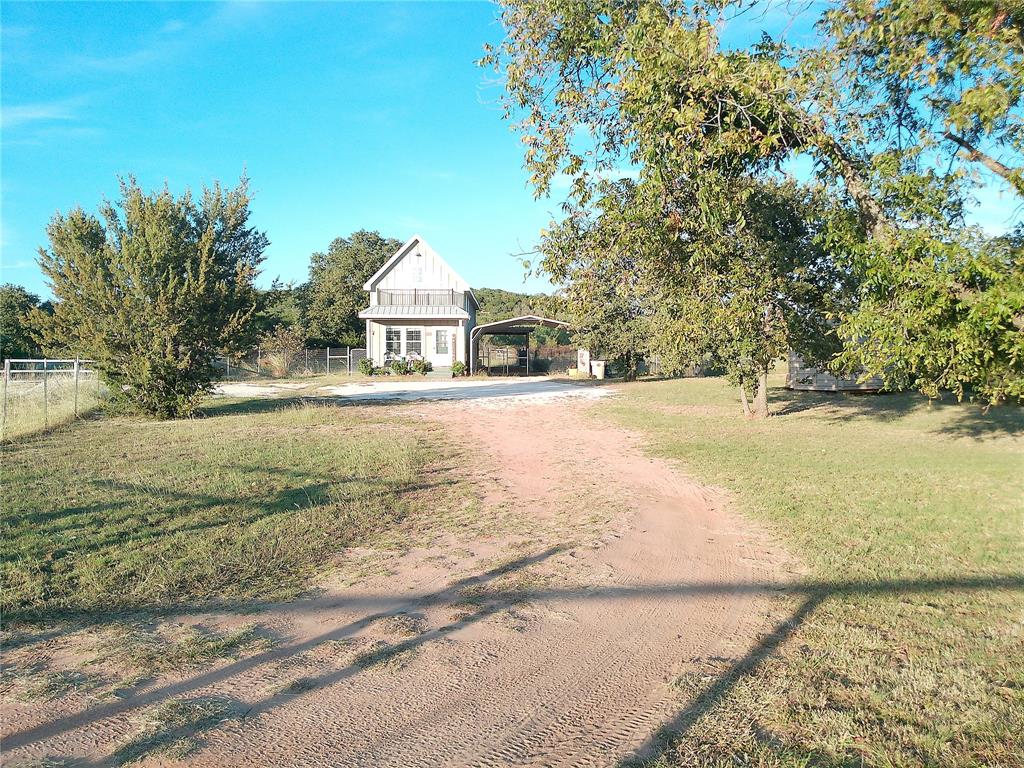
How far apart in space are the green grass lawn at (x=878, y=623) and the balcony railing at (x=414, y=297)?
27.9m

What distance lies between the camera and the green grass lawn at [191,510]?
5.21 meters

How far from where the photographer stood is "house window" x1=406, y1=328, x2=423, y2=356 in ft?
124

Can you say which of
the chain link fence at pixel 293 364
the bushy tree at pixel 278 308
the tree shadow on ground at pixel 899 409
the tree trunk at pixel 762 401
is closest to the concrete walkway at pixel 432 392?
the bushy tree at pixel 278 308

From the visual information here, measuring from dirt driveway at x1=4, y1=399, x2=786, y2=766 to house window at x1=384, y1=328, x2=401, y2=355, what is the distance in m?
31.3

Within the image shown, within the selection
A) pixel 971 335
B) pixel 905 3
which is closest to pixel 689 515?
pixel 971 335

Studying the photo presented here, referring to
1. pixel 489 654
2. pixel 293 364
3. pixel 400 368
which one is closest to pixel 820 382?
pixel 400 368

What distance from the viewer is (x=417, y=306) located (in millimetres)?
37594

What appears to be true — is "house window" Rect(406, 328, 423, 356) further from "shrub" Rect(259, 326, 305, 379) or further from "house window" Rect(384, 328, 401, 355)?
"shrub" Rect(259, 326, 305, 379)

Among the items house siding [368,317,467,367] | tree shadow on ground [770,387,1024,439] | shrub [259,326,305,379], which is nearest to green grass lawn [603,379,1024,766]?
tree shadow on ground [770,387,1024,439]

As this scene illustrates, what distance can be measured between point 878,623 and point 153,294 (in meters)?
17.3

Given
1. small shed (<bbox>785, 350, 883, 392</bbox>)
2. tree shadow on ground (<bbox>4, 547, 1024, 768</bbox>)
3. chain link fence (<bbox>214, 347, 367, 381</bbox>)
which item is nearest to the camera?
tree shadow on ground (<bbox>4, 547, 1024, 768</bbox>)

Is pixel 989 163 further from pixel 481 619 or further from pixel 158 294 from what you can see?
pixel 158 294

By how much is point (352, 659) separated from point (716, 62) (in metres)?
5.58

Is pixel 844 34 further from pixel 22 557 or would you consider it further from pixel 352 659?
pixel 22 557
